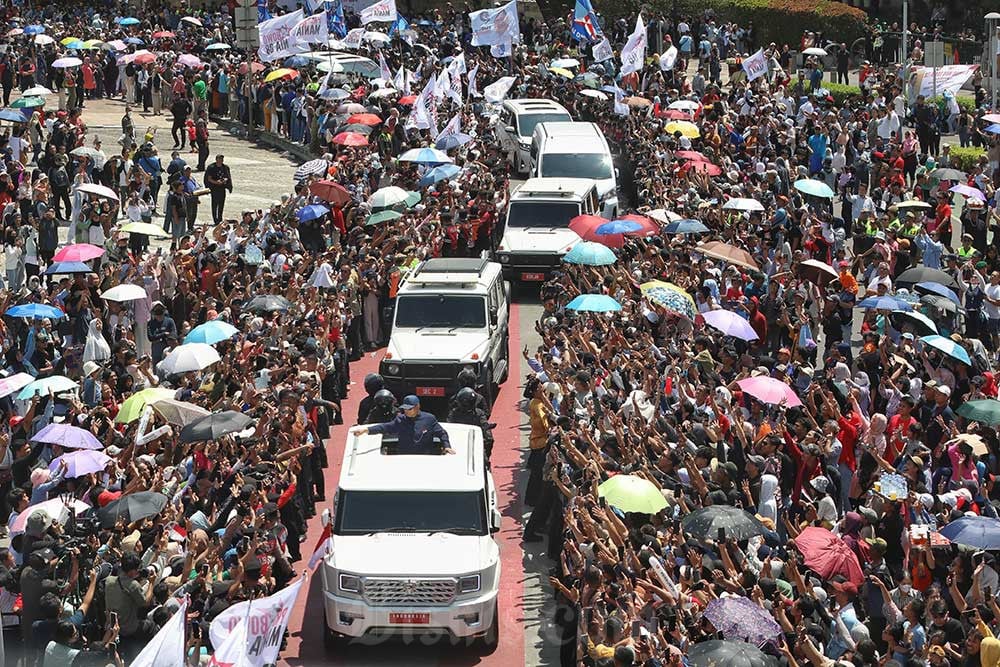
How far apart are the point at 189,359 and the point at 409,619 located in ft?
19.8

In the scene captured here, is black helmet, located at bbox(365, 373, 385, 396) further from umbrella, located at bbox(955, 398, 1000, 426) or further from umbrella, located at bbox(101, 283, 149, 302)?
umbrella, located at bbox(955, 398, 1000, 426)

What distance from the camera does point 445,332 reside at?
22984 mm

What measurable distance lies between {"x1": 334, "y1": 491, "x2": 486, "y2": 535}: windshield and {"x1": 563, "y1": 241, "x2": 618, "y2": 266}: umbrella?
888 cm

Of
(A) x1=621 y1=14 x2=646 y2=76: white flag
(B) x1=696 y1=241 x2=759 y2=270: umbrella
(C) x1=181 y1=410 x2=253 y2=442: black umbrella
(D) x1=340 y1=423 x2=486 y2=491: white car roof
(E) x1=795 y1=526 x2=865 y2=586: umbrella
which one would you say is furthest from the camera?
(A) x1=621 y1=14 x2=646 y2=76: white flag

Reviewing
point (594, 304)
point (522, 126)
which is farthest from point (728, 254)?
point (522, 126)

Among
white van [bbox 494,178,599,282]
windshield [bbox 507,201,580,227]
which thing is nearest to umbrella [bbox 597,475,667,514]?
white van [bbox 494,178,599,282]

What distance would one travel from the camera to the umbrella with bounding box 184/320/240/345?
21141 mm

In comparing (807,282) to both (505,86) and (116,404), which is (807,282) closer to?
(116,404)

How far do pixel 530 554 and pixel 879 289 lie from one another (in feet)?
21.2

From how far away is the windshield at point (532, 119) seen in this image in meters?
38.5

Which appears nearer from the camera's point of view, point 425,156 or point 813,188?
point 813,188

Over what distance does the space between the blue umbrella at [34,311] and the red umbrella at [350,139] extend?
13545 mm

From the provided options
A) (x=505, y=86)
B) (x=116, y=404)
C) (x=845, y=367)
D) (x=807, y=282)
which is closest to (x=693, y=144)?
(x=505, y=86)

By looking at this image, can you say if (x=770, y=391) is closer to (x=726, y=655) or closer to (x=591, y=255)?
(x=726, y=655)
